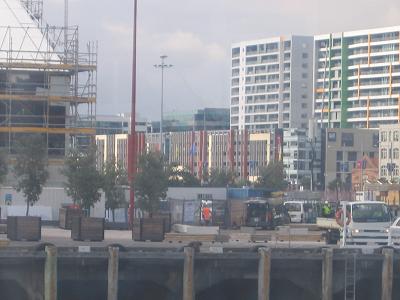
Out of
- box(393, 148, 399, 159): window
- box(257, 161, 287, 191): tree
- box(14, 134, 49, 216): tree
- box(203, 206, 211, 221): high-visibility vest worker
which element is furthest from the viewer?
box(393, 148, 399, 159): window

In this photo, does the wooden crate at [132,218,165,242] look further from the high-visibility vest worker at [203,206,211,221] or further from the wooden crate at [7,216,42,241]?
the high-visibility vest worker at [203,206,211,221]

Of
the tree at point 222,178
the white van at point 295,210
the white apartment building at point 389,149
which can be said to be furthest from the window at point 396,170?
the white van at point 295,210

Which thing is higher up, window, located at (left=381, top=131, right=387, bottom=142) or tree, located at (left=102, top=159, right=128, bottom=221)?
window, located at (left=381, top=131, right=387, bottom=142)

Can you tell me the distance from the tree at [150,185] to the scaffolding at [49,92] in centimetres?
1431

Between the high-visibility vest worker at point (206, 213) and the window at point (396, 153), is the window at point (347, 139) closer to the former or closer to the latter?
the window at point (396, 153)

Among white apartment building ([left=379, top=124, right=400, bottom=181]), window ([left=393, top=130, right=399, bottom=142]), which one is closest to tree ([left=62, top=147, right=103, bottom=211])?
white apartment building ([left=379, top=124, right=400, bottom=181])

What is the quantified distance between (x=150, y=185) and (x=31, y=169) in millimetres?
8955

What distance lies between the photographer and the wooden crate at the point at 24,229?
53719 mm

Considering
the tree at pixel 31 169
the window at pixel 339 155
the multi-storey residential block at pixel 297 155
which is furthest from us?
the multi-storey residential block at pixel 297 155

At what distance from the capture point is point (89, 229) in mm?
55062

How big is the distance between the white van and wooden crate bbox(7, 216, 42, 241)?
122ft

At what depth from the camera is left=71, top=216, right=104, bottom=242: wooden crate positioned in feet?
180

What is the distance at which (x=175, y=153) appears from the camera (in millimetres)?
191500

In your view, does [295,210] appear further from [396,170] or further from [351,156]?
[351,156]
